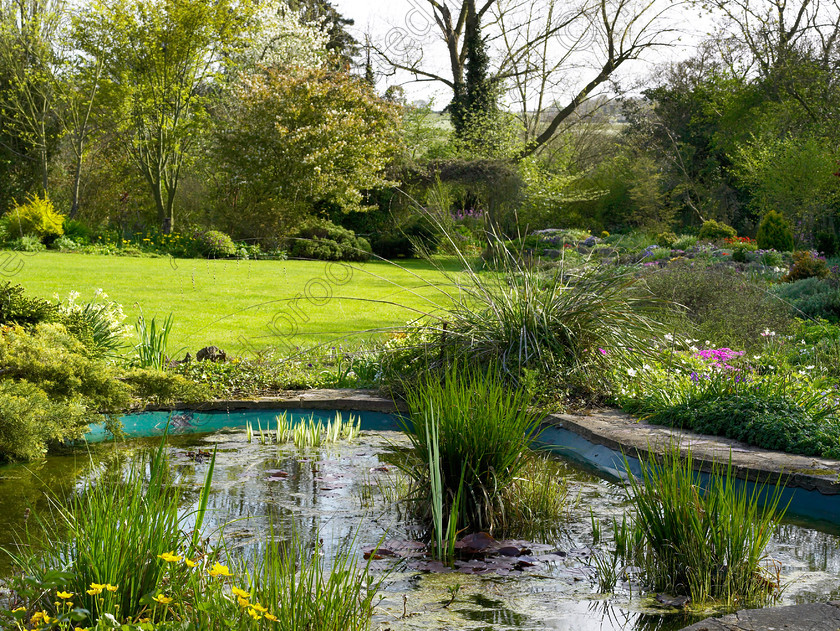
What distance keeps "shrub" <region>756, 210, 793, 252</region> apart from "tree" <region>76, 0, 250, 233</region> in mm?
12136

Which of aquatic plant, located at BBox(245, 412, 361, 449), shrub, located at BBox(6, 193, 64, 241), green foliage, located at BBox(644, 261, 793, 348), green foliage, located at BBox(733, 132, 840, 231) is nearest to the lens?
aquatic plant, located at BBox(245, 412, 361, 449)

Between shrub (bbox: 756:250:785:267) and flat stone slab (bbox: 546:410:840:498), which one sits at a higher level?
shrub (bbox: 756:250:785:267)

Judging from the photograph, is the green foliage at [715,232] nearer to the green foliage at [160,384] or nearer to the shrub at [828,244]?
the shrub at [828,244]

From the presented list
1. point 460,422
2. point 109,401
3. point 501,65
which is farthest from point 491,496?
point 501,65

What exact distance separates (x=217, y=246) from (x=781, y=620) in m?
13.0

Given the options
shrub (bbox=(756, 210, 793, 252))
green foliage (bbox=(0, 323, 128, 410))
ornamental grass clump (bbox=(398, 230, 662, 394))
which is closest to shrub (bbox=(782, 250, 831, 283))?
shrub (bbox=(756, 210, 793, 252))

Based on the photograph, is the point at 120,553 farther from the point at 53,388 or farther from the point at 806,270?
the point at 806,270

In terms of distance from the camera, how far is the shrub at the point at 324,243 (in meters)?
14.7

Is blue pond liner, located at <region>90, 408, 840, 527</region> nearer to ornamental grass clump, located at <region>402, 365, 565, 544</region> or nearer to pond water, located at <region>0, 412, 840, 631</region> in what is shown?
pond water, located at <region>0, 412, 840, 631</region>

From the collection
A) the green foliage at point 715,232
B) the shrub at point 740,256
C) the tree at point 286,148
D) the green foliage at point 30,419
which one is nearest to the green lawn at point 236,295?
the green foliage at point 30,419

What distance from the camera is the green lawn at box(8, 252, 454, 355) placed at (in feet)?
24.5

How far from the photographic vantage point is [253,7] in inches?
679

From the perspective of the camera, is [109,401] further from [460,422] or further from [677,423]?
[677,423]

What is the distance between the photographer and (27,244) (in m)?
13.5
